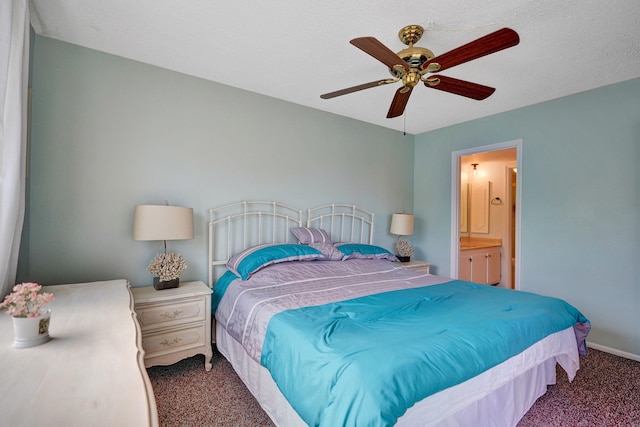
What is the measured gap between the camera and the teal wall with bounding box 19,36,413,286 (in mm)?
2225

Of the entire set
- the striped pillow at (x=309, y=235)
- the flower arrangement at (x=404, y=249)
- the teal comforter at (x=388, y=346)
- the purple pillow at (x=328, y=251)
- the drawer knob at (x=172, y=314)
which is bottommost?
the drawer knob at (x=172, y=314)

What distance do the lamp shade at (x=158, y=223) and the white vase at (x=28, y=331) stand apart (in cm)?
121

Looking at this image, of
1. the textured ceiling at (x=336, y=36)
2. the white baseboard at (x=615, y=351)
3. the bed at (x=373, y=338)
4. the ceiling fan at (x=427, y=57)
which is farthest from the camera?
the white baseboard at (x=615, y=351)

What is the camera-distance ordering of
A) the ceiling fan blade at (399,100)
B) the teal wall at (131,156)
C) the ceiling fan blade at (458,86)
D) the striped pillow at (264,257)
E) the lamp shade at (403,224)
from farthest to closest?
1. the lamp shade at (403,224)
2. the striped pillow at (264,257)
3. the teal wall at (131,156)
4. the ceiling fan blade at (399,100)
5. the ceiling fan blade at (458,86)

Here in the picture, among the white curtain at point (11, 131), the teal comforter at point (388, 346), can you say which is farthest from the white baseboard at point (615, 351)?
the white curtain at point (11, 131)

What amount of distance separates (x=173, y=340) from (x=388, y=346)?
175 centimetres

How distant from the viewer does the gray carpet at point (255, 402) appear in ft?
6.07

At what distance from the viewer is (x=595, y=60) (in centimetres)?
240

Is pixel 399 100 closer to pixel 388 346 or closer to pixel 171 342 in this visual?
pixel 388 346

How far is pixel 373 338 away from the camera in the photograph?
4.60 ft

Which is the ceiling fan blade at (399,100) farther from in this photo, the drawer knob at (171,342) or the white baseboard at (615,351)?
the white baseboard at (615,351)

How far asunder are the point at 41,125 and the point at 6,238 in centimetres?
115

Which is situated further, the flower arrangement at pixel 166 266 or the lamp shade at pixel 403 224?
the lamp shade at pixel 403 224

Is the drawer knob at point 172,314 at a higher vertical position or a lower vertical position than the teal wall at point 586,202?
lower
